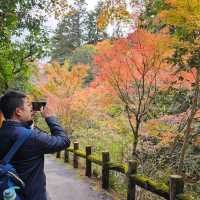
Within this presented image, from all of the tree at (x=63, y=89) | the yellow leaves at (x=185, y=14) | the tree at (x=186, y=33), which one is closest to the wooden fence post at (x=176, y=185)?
the tree at (x=186, y=33)

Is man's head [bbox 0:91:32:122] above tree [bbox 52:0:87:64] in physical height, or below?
below

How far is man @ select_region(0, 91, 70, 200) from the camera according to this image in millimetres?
2895

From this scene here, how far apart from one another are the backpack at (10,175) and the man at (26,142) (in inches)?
1.4

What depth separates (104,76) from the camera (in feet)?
32.8

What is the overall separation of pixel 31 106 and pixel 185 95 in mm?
9687

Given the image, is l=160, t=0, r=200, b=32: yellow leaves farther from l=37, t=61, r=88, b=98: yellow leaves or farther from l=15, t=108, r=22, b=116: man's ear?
l=37, t=61, r=88, b=98: yellow leaves

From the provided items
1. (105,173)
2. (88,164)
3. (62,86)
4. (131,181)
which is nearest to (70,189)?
(105,173)

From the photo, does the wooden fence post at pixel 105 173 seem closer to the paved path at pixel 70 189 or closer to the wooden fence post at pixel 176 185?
the paved path at pixel 70 189

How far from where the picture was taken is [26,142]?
288 cm

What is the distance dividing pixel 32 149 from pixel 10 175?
9.9 inches

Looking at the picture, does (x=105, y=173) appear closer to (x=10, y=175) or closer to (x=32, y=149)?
(x=32, y=149)

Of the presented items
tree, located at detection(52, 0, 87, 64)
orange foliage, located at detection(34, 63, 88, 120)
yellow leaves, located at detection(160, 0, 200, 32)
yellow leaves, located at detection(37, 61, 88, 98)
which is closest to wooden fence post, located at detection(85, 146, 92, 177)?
yellow leaves, located at detection(160, 0, 200, 32)

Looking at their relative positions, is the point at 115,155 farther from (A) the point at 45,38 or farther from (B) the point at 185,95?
(A) the point at 45,38

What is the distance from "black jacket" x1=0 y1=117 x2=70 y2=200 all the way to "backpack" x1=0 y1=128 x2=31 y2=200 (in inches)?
1.4
